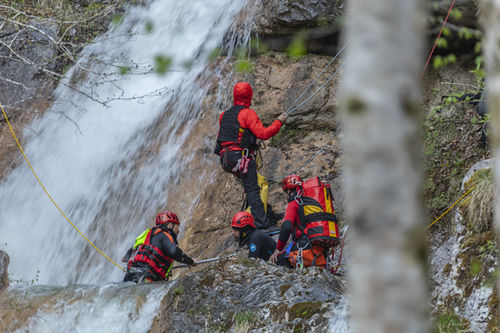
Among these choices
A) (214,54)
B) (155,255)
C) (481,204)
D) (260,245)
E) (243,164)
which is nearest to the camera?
(481,204)

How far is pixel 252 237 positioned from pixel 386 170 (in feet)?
21.3

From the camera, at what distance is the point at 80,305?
7.90 m

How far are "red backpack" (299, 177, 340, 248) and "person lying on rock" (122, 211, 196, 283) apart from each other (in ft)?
5.94

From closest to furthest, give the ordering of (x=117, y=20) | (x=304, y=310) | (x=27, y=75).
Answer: (x=304, y=310) → (x=27, y=75) → (x=117, y=20)

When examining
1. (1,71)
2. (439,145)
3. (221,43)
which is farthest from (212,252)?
(1,71)

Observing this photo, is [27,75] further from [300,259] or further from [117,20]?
[300,259]

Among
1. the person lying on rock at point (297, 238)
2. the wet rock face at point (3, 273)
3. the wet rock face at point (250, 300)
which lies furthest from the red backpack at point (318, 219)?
the wet rock face at point (3, 273)

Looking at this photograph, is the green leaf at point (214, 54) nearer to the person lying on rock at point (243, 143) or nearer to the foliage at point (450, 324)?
the person lying on rock at point (243, 143)

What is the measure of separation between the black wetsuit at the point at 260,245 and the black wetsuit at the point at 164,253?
34.3 inches

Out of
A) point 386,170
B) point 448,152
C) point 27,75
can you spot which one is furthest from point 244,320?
point 27,75

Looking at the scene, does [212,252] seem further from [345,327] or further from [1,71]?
[1,71]

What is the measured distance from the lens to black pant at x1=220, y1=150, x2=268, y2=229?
29.0ft

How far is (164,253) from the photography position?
27.0 ft

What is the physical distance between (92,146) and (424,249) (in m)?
12.0
